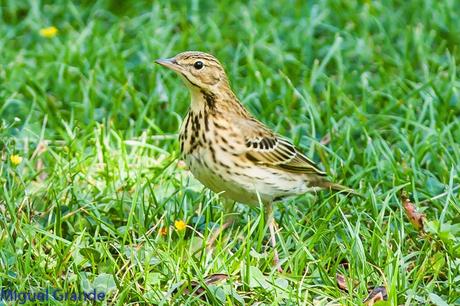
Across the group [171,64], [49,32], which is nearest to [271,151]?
[171,64]

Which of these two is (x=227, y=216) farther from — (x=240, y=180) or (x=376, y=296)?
(x=376, y=296)

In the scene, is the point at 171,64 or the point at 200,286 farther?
the point at 171,64

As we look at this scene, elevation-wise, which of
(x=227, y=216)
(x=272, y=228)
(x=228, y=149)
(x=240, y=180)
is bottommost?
(x=227, y=216)

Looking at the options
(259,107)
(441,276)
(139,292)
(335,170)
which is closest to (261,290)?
(139,292)

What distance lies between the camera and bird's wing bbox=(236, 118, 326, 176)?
6.12m

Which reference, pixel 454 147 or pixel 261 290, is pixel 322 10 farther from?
pixel 261 290

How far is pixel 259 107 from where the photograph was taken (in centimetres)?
782

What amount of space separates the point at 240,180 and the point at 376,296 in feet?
3.54

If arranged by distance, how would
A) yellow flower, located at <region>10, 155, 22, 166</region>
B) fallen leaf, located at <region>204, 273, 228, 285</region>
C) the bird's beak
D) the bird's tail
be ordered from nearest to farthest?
fallen leaf, located at <region>204, 273, 228, 285</region>, the bird's beak, yellow flower, located at <region>10, 155, 22, 166</region>, the bird's tail

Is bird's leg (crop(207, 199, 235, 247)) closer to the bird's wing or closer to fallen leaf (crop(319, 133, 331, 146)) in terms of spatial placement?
the bird's wing

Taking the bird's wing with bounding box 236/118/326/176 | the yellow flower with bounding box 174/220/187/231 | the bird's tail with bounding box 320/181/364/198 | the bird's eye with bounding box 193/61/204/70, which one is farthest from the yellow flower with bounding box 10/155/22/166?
the bird's tail with bounding box 320/181/364/198

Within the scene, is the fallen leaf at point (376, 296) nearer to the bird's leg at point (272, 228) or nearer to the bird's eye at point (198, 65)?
the bird's leg at point (272, 228)

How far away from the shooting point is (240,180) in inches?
234

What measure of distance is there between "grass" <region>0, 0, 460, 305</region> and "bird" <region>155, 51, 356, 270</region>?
7.3 inches
